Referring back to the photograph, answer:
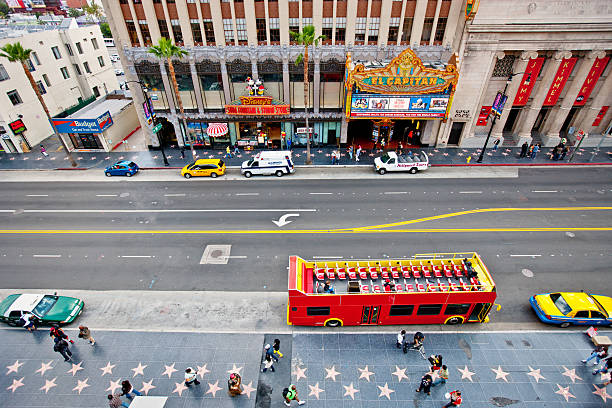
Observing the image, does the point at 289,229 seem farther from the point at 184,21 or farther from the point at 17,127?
the point at 17,127

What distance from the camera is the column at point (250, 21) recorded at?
3194cm

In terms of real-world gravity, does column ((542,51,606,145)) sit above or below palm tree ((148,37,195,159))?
below

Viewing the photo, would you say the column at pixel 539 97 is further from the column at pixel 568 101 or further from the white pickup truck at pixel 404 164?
the white pickup truck at pixel 404 164

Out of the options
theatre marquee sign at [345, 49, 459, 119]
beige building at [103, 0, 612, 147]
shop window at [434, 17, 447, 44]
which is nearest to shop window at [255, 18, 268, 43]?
beige building at [103, 0, 612, 147]

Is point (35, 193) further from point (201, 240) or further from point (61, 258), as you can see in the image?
point (201, 240)

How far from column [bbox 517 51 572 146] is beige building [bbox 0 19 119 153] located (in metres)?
54.8

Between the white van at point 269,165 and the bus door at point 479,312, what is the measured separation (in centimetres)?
2186

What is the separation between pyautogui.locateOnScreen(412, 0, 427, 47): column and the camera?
31688 millimetres

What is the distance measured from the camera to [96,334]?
1842 centimetres

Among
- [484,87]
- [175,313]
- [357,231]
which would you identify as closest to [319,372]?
[175,313]

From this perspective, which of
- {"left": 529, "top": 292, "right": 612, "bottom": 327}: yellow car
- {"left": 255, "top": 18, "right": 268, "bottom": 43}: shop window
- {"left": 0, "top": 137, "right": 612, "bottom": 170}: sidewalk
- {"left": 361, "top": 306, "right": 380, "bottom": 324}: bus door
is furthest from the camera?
{"left": 0, "top": 137, "right": 612, "bottom": 170}: sidewalk

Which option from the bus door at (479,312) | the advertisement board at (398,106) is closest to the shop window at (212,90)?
the advertisement board at (398,106)

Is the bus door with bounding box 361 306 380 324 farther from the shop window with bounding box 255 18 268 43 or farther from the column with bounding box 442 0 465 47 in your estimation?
the column with bounding box 442 0 465 47

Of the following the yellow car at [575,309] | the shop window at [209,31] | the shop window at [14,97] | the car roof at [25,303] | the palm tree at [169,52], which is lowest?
the car roof at [25,303]
